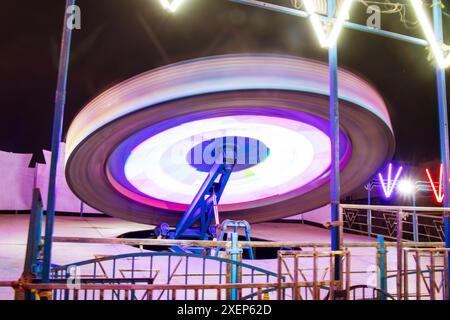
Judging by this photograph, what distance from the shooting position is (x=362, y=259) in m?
12.4

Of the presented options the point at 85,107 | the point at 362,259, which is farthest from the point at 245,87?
the point at 362,259

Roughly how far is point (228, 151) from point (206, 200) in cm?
174

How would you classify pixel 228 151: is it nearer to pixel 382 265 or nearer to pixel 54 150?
pixel 382 265

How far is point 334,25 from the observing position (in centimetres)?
646

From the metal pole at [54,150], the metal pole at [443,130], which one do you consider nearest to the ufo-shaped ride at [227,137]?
the metal pole at [443,130]

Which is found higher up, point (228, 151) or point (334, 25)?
point (334, 25)

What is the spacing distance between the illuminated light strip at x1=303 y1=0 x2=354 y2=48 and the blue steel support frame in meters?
4.75

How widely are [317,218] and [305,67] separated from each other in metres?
18.0

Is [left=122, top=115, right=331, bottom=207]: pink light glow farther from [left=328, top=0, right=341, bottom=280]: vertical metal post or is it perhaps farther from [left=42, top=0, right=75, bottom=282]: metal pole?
[left=42, top=0, right=75, bottom=282]: metal pole

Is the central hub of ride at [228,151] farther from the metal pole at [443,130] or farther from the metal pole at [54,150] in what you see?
the metal pole at [54,150]

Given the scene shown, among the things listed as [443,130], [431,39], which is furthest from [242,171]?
[431,39]

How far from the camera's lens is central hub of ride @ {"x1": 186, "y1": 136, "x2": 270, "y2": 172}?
1067 centimetres

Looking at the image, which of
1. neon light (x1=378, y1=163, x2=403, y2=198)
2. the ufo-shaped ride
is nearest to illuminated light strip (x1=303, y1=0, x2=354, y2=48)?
the ufo-shaped ride
